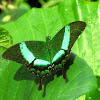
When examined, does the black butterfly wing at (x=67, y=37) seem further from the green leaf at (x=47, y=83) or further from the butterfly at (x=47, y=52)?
the green leaf at (x=47, y=83)

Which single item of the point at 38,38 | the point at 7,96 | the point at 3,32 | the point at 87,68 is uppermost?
the point at 3,32

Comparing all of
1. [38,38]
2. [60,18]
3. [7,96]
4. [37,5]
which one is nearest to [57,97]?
[7,96]

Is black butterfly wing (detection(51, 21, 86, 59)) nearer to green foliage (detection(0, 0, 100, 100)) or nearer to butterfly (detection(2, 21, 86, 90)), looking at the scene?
butterfly (detection(2, 21, 86, 90))

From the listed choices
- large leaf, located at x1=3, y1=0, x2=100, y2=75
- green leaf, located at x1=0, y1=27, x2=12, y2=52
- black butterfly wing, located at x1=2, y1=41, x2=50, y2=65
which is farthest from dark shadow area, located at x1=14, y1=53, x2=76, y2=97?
green leaf, located at x1=0, y1=27, x2=12, y2=52

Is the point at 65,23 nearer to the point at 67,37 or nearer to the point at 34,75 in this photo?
the point at 67,37

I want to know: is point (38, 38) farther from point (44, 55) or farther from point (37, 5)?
point (37, 5)

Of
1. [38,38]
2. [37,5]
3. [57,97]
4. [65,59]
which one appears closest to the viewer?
[57,97]

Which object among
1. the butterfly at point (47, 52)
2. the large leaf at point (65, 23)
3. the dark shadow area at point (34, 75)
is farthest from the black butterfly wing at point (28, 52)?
the large leaf at point (65, 23)
